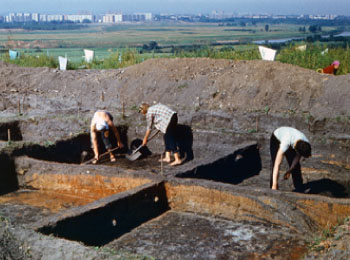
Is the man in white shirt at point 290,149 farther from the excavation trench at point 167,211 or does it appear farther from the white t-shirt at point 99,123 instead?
the white t-shirt at point 99,123

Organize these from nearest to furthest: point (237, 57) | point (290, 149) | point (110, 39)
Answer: point (290, 149) → point (237, 57) → point (110, 39)

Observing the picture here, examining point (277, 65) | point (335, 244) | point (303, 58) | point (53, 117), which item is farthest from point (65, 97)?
point (335, 244)

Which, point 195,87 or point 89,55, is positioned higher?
point 89,55

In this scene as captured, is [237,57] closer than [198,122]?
No

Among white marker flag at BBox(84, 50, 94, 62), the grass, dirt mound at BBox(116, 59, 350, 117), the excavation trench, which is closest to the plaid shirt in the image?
the excavation trench

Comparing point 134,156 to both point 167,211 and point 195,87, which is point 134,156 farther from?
point 195,87

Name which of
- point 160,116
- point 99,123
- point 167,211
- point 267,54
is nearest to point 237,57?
point 267,54

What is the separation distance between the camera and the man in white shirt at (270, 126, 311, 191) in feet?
19.9

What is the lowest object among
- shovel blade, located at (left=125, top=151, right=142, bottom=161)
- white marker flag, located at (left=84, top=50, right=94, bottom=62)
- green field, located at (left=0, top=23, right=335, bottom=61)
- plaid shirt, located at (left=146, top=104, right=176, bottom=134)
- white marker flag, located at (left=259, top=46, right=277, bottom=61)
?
shovel blade, located at (left=125, top=151, right=142, bottom=161)

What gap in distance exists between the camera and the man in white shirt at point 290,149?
606cm

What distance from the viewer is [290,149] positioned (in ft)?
21.1

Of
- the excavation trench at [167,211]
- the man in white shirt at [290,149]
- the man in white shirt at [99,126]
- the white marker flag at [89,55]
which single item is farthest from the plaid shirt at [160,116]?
the white marker flag at [89,55]

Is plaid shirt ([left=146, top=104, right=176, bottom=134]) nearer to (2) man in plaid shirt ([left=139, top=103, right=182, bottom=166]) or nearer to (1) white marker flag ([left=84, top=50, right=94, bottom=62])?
(2) man in plaid shirt ([left=139, top=103, right=182, bottom=166])

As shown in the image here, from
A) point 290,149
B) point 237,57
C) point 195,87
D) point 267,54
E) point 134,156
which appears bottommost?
point 134,156
